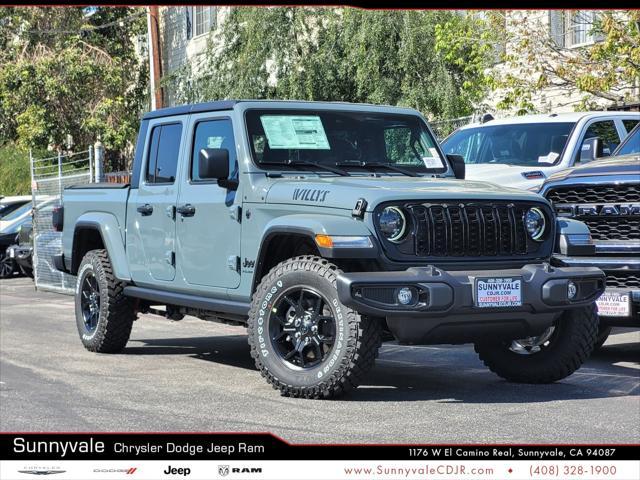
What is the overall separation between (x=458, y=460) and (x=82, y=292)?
7412mm

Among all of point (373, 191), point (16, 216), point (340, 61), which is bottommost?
point (16, 216)

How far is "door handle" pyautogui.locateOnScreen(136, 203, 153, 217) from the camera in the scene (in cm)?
952

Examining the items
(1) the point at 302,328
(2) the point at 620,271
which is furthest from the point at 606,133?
(1) the point at 302,328

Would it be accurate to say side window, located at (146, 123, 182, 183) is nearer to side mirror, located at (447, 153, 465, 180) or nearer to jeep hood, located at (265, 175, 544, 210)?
jeep hood, located at (265, 175, 544, 210)

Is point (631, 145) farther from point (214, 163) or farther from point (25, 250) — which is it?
point (25, 250)

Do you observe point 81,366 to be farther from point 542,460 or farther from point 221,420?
point 542,460

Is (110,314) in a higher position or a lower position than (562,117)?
lower

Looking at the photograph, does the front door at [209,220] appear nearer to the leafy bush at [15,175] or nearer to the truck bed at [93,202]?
A: the truck bed at [93,202]

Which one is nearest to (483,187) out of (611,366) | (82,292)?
(611,366)

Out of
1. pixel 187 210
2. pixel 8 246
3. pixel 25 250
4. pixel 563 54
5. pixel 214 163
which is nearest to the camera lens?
pixel 214 163

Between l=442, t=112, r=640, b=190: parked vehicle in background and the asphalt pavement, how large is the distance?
190cm

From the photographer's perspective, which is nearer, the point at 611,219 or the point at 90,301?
the point at 611,219

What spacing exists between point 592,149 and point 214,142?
3.83 m

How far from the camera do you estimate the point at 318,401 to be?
7.27 metres
